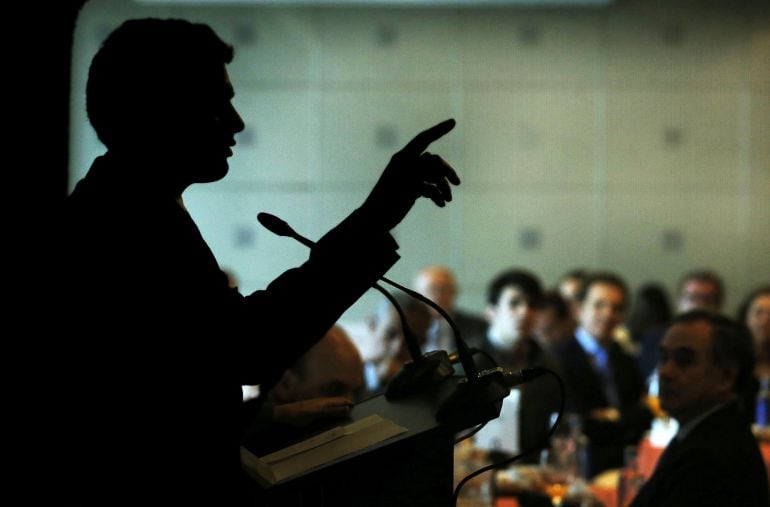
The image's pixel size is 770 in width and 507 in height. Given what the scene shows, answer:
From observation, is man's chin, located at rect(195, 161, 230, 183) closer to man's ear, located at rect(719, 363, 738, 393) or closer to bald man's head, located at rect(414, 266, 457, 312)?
man's ear, located at rect(719, 363, 738, 393)

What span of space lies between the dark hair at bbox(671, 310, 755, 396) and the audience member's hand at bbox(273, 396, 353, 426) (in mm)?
1609

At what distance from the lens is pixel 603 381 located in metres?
5.70

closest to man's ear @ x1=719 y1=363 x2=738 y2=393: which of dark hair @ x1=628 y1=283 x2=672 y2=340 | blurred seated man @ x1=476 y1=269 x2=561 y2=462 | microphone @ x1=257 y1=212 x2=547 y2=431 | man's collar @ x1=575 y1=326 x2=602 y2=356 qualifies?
blurred seated man @ x1=476 y1=269 x2=561 y2=462

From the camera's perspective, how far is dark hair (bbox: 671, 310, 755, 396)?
9.22 ft

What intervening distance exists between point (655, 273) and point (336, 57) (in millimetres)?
3030

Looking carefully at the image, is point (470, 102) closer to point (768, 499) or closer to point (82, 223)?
point (768, 499)

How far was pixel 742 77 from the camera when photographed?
827cm

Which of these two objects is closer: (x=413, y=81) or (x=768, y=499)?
(x=768, y=499)

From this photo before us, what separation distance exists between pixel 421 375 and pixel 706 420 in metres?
1.28

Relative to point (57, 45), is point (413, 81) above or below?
above

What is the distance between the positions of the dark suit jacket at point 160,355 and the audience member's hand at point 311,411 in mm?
274

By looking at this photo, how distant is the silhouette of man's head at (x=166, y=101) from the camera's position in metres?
1.27

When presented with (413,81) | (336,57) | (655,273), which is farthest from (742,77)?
(336,57)

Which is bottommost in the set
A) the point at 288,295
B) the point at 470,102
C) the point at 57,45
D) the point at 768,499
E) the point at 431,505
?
the point at 768,499
